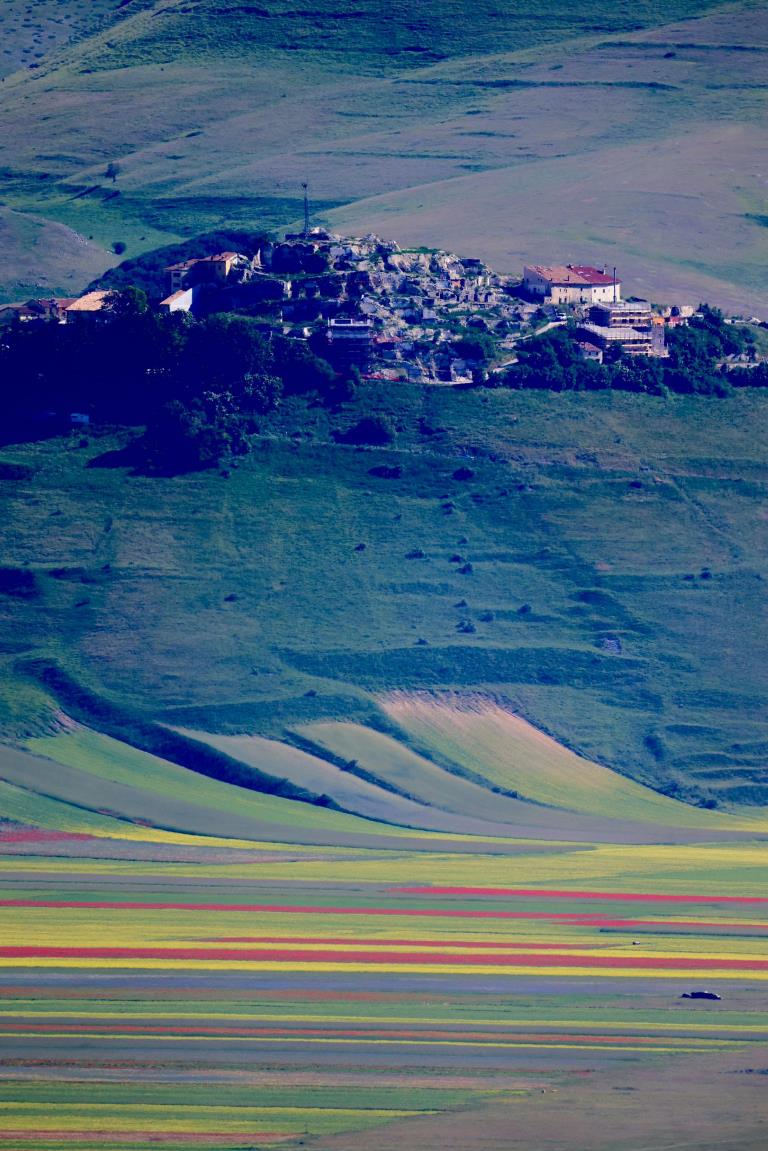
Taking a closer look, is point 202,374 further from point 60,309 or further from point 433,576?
point 433,576

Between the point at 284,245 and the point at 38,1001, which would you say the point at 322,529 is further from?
the point at 38,1001

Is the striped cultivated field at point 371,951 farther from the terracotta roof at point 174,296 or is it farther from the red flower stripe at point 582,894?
the terracotta roof at point 174,296

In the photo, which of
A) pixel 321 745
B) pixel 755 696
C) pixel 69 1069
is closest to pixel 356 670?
pixel 321 745

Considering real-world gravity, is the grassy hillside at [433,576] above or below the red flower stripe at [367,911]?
below

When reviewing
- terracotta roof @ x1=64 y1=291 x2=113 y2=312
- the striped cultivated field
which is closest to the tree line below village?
terracotta roof @ x1=64 y1=291 x2=113 y2=312

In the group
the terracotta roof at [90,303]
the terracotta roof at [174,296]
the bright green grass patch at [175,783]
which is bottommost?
the bright green grass patch at [175,783]

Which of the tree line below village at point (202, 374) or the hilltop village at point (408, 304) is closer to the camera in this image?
the tree line below village at point (202, 374)

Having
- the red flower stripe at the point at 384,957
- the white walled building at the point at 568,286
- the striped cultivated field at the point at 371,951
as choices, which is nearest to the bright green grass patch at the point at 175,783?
the striped cultivated field at the point at 371,951

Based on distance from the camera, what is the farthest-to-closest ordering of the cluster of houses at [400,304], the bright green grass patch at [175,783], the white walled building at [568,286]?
the white walled building at [568,286], the cluster of houses at [400,304], the bright green grass patch at [175,783]
